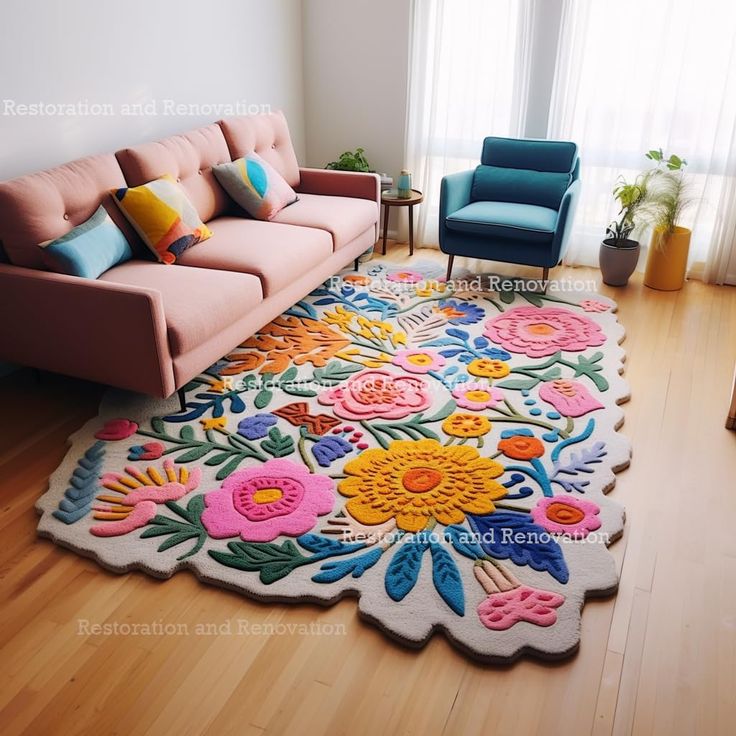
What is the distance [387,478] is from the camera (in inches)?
104

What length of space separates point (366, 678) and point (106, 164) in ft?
8.41

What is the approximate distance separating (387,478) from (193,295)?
114 cm

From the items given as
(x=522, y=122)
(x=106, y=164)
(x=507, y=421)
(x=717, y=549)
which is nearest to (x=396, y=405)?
(x=507, y=421)

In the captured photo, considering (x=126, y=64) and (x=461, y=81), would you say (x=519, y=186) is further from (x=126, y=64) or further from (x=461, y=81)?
(x=126, y=64)

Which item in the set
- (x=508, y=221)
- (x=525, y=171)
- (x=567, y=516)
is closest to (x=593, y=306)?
(x=508, y=221)

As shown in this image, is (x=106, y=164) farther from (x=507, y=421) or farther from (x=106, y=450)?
(x=507, y=421)

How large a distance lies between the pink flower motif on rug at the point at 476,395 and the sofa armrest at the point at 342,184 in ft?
5.87

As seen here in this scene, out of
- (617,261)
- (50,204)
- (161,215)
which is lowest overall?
(617,261)

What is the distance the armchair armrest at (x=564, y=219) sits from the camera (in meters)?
4.02

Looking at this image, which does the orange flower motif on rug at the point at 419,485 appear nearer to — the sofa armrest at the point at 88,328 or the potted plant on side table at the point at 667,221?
the sofa armrest at the point at 88,328

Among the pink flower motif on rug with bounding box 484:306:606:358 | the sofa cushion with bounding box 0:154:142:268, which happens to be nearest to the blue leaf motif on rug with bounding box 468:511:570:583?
the pink flower motif on rug with bounding box 484:306:606:358

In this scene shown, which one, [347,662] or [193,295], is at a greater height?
[193,295]

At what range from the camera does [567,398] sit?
124 inches

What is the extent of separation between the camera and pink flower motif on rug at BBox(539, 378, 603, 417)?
121 inches
